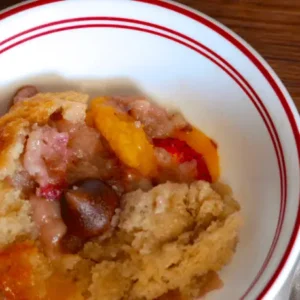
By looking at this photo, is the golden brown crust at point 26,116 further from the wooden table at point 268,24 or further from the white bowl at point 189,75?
the wooden table at point 268,24

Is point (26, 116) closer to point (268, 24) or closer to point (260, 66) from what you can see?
point (260, 66)

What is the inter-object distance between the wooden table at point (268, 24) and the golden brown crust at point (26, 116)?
1.22 feet

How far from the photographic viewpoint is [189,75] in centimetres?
128

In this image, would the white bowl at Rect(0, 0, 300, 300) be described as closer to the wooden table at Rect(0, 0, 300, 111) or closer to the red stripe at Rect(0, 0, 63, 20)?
the red stripe at Rect(0, 0, 63, 20)

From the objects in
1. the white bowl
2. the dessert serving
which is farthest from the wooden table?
the dessert serving

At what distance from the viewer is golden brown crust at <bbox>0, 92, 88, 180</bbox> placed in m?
1.14

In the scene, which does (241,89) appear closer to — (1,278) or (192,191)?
(192,191)

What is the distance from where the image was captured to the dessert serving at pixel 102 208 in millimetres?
1080

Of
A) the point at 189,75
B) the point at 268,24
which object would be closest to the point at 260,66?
the point at 189,75

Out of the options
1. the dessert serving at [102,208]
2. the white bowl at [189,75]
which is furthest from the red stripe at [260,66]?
the dessert serving at [102,208]

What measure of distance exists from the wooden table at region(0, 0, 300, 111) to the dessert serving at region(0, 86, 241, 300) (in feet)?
1.11

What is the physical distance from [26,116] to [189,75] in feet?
1.18

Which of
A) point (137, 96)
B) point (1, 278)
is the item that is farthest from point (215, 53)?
point (1, 278)

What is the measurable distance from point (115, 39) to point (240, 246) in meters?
0.51
